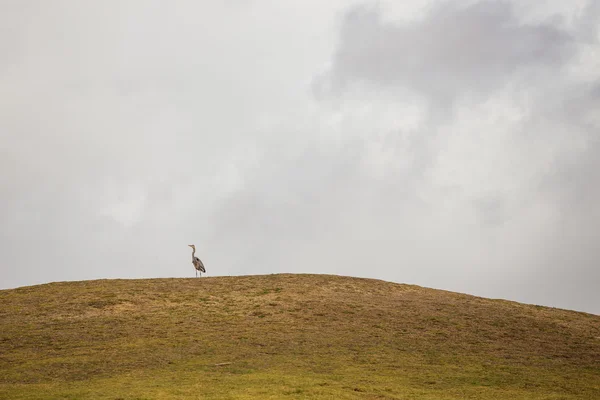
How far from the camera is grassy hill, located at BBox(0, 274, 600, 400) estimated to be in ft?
94.9

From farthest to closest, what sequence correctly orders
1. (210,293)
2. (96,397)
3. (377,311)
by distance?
(210,293) < (377,311) < (96,397)

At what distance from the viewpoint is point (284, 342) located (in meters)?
36.2

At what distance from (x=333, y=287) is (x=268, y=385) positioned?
70.1ft

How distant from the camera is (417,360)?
34.2 metres

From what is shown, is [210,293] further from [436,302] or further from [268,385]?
[268,385]

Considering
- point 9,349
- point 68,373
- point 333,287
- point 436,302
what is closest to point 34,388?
point 68,373

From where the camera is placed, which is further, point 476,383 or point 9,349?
point 9,349

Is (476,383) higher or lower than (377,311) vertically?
lower

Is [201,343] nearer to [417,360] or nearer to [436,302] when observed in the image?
[417,360]

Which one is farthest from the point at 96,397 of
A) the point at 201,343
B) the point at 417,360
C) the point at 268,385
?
the point at 417,360

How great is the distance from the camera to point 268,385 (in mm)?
28250

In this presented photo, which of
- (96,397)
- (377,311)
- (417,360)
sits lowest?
(96,397)

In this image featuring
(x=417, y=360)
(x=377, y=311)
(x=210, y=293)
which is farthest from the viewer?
(x=210, y=293)

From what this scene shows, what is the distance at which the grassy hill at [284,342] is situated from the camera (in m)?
28.9
